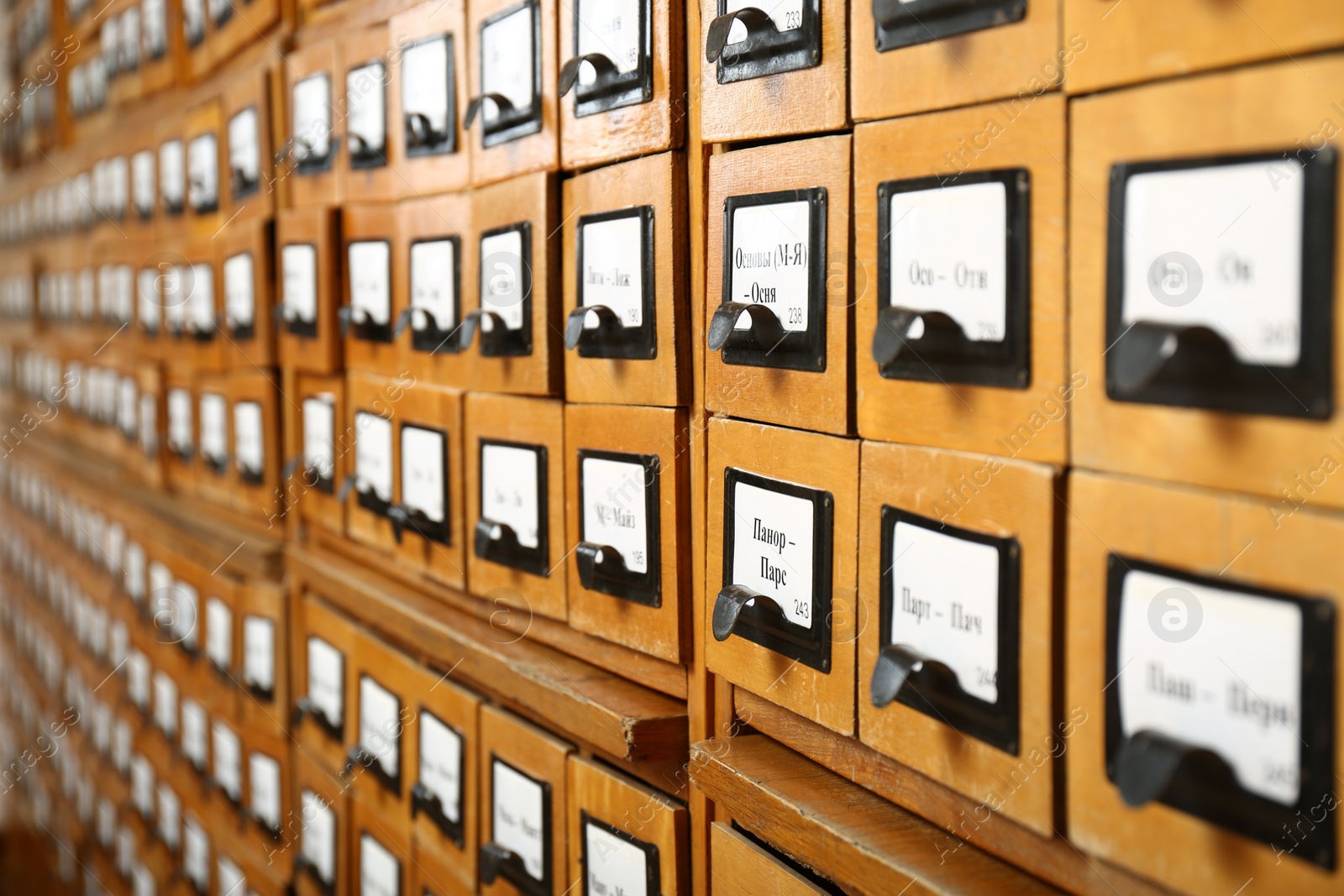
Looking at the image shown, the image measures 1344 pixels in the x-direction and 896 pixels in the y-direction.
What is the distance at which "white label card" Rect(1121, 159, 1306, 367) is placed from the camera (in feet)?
1.67

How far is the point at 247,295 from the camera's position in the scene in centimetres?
Answer: 172

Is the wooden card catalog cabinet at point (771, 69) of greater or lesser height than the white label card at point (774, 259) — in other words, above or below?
above

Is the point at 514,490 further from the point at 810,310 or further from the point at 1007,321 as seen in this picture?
the point at 1007,321

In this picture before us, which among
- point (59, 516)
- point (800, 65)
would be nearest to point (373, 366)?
point (800, 65)

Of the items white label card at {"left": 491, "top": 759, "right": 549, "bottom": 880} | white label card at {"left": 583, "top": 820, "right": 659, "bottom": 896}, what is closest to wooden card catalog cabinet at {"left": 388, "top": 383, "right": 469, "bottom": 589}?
white label card at {"left": 491, "top": 759, "right": 549, "bottom": 880}

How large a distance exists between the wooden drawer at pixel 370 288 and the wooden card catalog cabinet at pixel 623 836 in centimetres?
57

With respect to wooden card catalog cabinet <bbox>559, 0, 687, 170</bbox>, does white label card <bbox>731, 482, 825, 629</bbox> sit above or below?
below

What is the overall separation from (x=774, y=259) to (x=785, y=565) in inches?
8.8

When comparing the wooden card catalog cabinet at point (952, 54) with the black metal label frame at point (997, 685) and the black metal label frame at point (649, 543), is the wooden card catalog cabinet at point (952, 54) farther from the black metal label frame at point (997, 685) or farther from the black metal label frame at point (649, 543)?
the black metal label frame at point (649, 543)

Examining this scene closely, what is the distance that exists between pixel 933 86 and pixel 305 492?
3.97ft

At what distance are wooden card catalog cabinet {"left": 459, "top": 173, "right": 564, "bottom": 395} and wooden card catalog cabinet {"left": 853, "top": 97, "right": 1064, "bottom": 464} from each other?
1.36ft

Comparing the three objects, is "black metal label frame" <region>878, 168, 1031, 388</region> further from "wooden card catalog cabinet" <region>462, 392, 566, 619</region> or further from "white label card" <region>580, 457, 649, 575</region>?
"wooden card catalog cabinet" <region>462, 392, 566, 619</region>

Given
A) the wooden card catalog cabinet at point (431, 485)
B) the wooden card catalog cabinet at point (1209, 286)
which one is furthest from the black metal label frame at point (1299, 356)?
the wooden card catalog cabinet at point (431, 485)

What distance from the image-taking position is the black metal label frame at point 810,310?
2.58 feet
